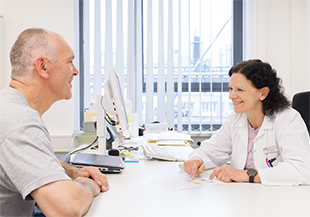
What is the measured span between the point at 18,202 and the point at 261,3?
3.38 meters

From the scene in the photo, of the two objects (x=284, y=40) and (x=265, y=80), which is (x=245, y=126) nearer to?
(x=265, y=80)

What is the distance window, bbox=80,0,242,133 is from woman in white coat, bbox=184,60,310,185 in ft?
5.31

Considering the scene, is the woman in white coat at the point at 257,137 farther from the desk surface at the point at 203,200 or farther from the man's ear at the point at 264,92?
the desk surface at the point at 203,200

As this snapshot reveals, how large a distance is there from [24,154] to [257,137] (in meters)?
1.19

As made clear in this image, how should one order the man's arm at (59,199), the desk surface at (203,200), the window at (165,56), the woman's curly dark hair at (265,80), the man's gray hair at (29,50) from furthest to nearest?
1. the window at (165,56)
2. the woman's curly dark hair at (265,80)
3. the man's gray hair at (29,50)
4. the desk surface at (203,200)
5. the man's arm at (59,199)

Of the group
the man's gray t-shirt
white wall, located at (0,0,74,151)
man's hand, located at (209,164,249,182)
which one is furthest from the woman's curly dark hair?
white wall, located at (0,0,74,151)

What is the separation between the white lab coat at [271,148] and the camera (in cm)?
125

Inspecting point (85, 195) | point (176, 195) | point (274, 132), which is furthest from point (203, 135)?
point (85, 195)

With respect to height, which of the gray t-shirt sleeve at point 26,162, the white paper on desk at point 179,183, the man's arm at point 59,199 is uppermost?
the gray t-shirt sleeve at point 26,162

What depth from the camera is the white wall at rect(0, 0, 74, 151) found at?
3.37m

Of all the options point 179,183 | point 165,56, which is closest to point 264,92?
point 179,183

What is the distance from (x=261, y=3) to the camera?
3.39 m

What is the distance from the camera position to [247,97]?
1647 millimetres

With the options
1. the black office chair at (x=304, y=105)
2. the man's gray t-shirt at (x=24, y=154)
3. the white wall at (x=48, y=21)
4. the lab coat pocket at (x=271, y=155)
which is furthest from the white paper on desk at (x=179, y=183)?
the white wall at (x=48, y=21)
